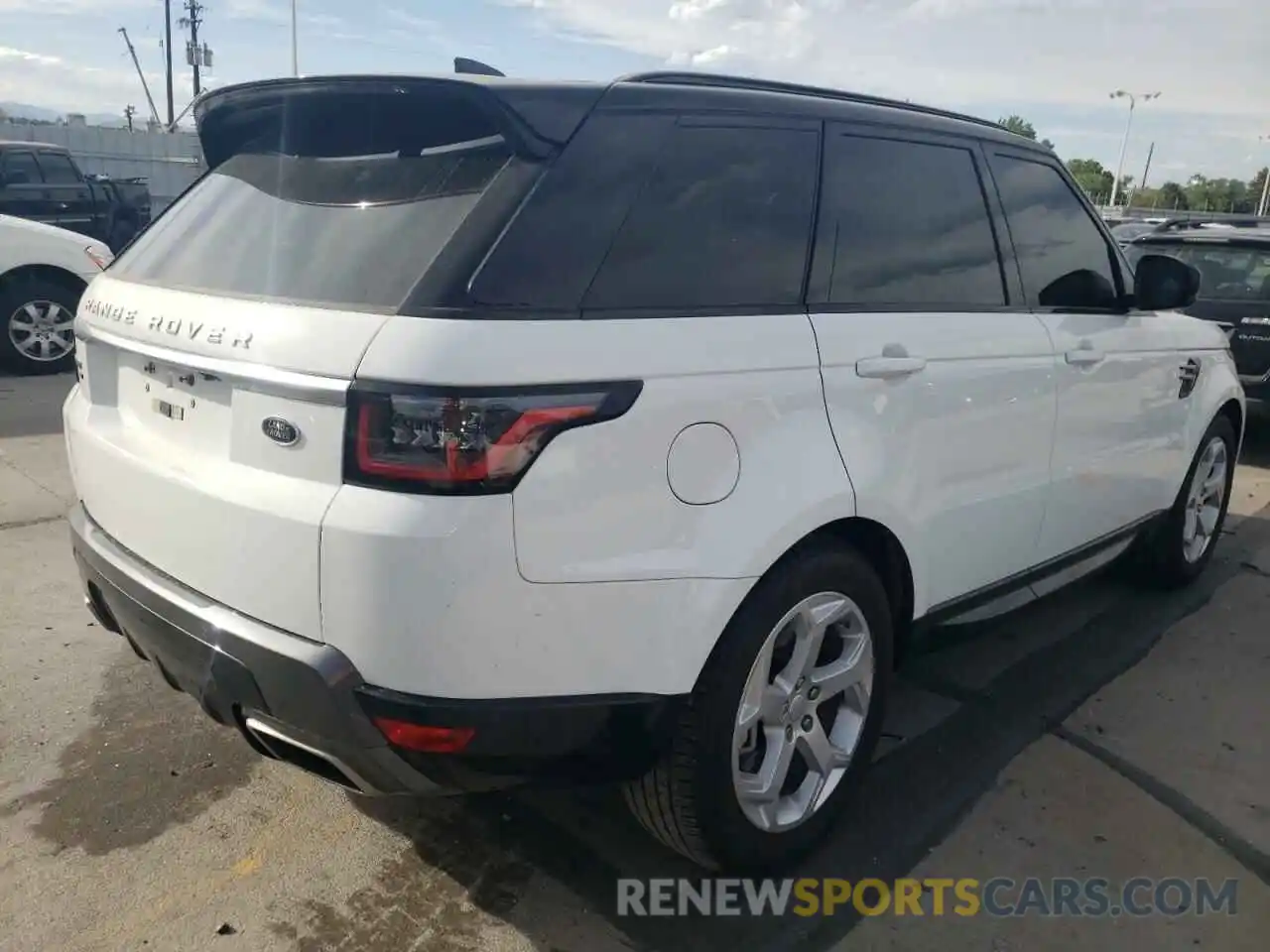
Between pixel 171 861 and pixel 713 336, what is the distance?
190cm

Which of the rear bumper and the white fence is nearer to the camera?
the rear bumper

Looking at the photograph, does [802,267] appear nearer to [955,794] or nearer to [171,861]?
[955,794]

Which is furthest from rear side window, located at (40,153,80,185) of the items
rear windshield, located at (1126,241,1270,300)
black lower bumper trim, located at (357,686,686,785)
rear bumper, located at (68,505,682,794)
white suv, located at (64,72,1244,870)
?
black lower bumper trim, located at (357,686,686,785)

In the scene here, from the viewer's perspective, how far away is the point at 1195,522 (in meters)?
4.77

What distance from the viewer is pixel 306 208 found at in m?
2.32

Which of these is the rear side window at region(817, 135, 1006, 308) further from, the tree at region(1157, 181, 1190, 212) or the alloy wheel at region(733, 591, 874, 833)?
the tree at region(1157, 181, 1190, 212)

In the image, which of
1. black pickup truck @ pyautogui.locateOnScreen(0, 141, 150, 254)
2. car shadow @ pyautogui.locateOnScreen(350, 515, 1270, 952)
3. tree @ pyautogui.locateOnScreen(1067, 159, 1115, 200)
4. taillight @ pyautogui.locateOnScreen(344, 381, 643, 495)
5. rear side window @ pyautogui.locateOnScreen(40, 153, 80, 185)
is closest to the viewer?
taillight @ pyautogui.locateOnScreen(344, 381, 643, 495)

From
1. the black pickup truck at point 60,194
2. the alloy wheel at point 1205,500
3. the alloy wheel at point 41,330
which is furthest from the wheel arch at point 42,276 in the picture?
the alloy wheel at point 1205,500

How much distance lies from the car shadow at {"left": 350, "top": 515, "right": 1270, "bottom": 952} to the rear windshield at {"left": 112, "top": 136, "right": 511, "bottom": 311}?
57.8 inches

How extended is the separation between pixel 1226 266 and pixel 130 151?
26.4m

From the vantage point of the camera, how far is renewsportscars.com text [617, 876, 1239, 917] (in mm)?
2537

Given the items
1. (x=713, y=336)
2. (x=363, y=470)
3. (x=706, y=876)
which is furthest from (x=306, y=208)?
(x=706, y=876)

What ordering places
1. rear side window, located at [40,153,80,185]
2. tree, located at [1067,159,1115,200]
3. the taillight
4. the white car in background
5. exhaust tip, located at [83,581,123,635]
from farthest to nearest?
tree, located at [1067,159,1115,200] < rear side window, located at [40,153,80,185] < the white car in background < exhaust tip, located at [83,581,123,635] < the taillight

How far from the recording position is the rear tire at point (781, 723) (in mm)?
2260
